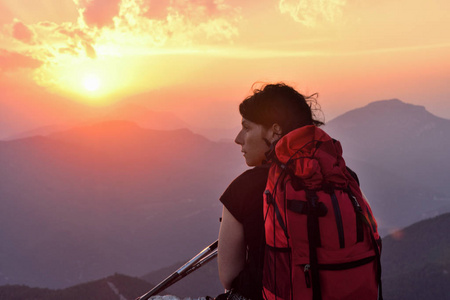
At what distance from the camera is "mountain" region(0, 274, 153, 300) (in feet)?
458

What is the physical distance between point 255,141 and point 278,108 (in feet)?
1.26

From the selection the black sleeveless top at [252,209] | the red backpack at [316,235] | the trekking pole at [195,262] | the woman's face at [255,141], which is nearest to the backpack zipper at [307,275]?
the red backpack at [316,235]

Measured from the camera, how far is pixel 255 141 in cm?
325

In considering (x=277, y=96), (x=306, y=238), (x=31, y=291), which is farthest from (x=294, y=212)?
(x=31, y=291)

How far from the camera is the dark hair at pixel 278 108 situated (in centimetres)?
319

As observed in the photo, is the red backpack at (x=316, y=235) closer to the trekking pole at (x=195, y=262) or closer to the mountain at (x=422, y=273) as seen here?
the trekking pole at (x=195, y=262)

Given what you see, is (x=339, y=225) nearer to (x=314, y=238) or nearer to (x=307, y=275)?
(x=314, y=238)

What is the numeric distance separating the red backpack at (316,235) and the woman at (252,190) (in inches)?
6.8

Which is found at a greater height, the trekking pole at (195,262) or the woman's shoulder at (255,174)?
the woman's shoulder at (255,174)

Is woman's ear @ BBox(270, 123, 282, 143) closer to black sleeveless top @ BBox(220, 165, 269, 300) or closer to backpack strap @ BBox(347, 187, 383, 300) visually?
black sleeveless top @ BBox(220, 165, 269, 300)

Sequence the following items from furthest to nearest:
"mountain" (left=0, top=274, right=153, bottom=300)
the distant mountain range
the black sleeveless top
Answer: the distant mountain range, "mountain" (left=0, top=274, right=153, bottom=300), the black sleeveless top

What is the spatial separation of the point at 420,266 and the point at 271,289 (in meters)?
218

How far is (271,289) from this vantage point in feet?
9.17

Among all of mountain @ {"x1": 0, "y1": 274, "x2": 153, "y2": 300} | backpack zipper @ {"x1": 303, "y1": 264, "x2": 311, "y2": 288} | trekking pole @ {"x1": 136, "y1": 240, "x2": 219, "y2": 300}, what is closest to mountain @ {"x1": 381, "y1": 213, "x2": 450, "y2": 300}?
mountain @ {"x1": 0, "y1": 274, "x2": 153, "y2": 300}
